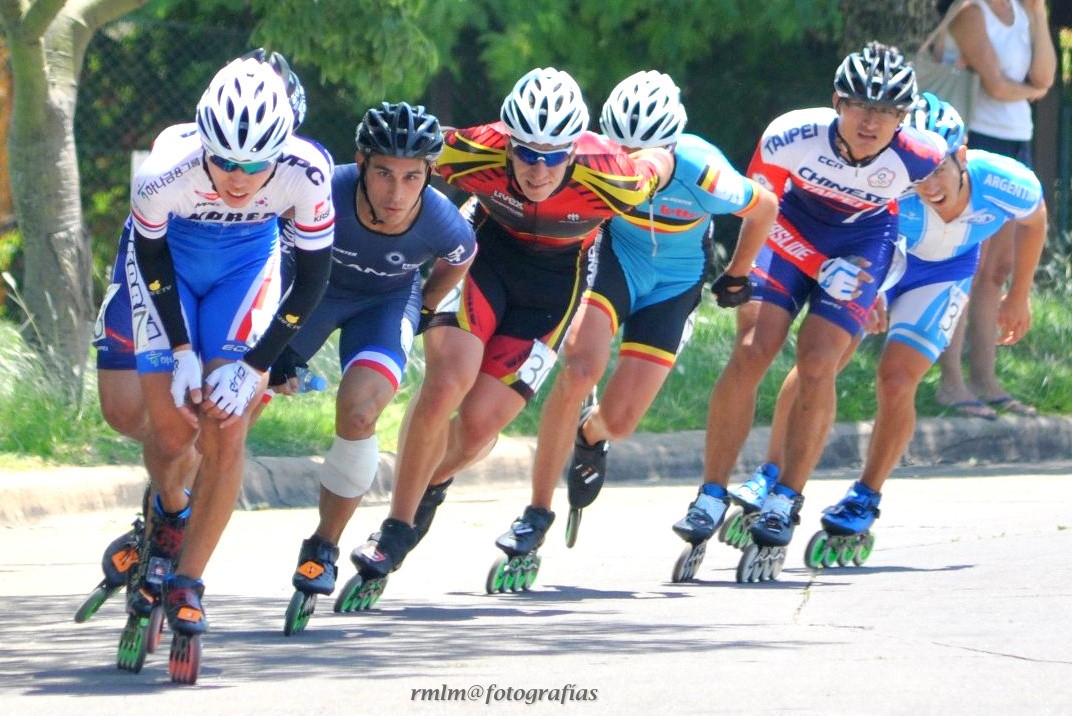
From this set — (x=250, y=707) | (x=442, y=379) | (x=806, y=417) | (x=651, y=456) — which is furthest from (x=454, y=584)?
(x=651, y=456)

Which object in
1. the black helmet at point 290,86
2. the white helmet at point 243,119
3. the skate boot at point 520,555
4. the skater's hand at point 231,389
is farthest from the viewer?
the skate boot at point 520,555

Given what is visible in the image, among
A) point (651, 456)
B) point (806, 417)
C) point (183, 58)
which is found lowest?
point (651, 456)

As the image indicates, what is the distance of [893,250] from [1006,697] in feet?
11.7

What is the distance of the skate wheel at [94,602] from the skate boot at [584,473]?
2.37 meters

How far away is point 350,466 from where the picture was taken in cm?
721

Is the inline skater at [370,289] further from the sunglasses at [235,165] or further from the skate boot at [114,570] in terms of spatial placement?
the sunglasses at [235,165]

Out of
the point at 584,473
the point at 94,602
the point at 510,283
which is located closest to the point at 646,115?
the point at 510,283

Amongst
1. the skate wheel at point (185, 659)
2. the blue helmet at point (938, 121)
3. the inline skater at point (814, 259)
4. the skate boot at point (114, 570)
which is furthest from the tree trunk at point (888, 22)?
the skate wheel at point (185, 659)

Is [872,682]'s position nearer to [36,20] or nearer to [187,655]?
[187,655]

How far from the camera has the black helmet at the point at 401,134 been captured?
23.2 feet

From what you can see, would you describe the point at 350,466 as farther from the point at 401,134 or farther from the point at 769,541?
the point at 769,541

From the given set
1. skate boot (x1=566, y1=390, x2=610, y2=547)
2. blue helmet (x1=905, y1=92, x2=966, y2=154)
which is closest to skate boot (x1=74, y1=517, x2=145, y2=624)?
skate boot (x1=566, y1=390, x2=610, y2=547)

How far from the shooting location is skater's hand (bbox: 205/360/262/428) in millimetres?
6211

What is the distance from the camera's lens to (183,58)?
14516mm
